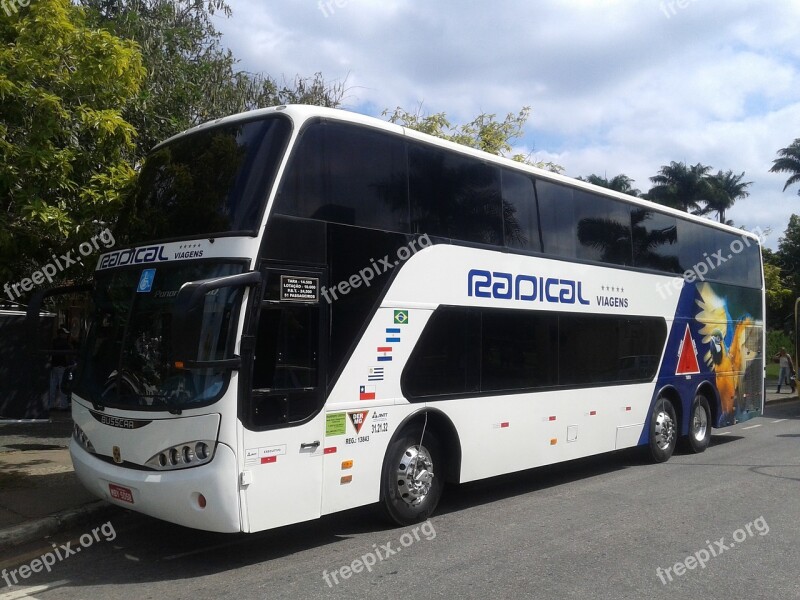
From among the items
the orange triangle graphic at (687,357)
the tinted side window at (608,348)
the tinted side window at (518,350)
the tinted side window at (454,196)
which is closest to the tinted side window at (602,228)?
the tinted side window at (608,348)

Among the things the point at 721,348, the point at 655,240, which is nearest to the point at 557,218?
the point at 655,240

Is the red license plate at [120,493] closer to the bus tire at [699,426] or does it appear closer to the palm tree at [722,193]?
the bus tire at [699,426]

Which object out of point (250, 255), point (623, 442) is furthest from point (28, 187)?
point (623, 442)

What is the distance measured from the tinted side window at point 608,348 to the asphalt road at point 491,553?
1.59 m

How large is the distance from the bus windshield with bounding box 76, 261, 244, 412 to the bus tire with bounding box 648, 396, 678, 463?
777cm

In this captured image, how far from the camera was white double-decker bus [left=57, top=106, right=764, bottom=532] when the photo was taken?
600cm

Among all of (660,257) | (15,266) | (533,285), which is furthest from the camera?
(660,257)

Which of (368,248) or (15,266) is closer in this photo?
(368,248)

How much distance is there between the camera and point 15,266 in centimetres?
969

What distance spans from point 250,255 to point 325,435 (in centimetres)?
173

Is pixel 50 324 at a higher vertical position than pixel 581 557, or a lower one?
higher

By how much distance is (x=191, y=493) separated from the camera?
232 inches

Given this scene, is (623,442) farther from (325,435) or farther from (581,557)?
(325,435)

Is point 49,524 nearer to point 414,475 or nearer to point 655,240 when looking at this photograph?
point 414,475
